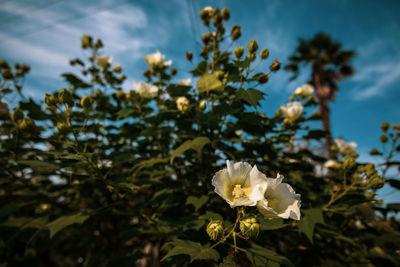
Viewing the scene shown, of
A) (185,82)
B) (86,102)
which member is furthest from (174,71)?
(86,102)

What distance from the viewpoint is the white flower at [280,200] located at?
75 cm

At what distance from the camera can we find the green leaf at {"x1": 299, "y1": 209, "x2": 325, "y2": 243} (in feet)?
3.52

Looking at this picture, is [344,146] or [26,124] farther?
[344,146]

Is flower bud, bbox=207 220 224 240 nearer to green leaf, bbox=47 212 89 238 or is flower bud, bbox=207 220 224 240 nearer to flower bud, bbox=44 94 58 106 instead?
green leaf, bbox=47 212 89 238

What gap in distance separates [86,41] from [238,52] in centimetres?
157

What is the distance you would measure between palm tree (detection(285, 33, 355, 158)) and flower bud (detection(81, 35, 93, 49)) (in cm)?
1286

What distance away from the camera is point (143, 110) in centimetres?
154

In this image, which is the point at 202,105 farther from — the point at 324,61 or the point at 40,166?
the point at 324,61

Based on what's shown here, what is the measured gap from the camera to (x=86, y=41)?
1.95 meters

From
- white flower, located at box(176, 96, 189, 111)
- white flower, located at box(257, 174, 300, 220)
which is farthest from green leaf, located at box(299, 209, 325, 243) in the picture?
white flower, located at box(176, 96, 189, 111)

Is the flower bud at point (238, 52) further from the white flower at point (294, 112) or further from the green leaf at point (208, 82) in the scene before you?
the white flower at point (294, 112)

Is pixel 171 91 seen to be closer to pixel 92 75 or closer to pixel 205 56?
pixel 205 56

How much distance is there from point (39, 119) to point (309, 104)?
205 cm

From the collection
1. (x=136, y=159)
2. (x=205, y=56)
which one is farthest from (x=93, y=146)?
(x=205, y=56)
